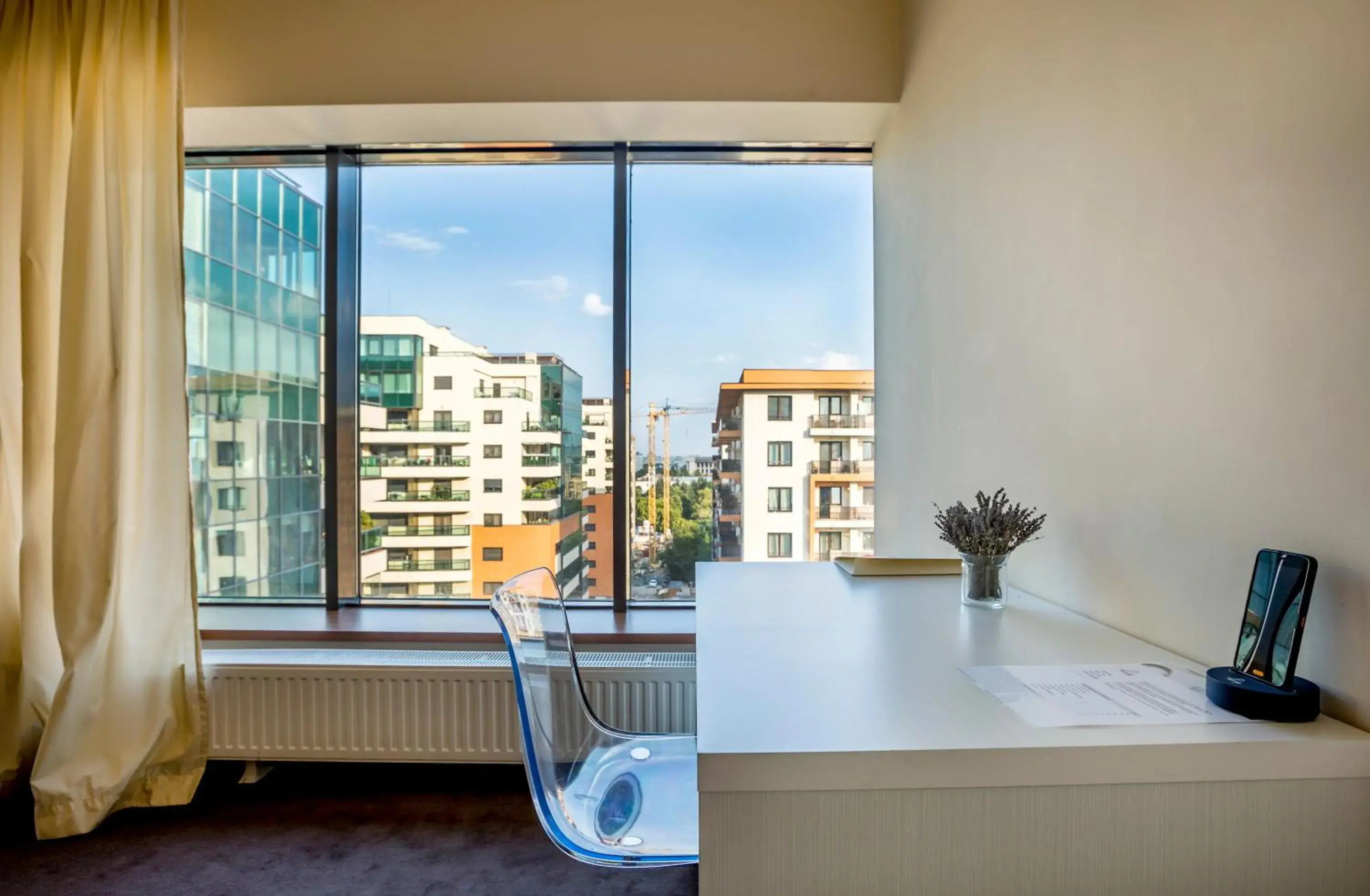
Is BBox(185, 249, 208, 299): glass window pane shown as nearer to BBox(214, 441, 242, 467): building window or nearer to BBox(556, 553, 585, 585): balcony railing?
BBox(214, 441, 242, 467): building window

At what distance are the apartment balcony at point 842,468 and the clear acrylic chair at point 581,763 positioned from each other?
1.25 metres

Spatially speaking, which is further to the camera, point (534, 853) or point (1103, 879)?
point (534, 853)

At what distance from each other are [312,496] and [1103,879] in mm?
2655

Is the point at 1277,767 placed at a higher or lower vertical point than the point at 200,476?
lower

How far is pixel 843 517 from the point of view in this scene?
106 inches

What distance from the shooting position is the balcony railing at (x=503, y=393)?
271 cm

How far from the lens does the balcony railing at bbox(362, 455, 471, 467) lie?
273 cm

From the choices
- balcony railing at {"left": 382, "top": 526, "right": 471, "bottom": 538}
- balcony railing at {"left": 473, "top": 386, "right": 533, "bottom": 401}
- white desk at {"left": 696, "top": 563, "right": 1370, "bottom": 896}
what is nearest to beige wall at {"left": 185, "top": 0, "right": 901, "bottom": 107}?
balcony railing at {"left": 473, "top": 386, "right": 533, "bottom": 401}

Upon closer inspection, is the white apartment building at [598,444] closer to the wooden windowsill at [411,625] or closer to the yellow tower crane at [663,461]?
the yellow tower crane at [663,461]

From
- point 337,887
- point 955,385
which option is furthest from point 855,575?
point 337,887

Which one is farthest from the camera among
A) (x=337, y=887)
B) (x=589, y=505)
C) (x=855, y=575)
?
(x=589, y=505)

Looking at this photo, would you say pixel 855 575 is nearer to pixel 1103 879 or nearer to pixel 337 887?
pixel 1103 879

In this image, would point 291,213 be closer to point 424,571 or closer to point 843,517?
point 424,571

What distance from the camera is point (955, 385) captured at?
6.30 ft
